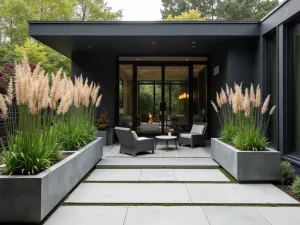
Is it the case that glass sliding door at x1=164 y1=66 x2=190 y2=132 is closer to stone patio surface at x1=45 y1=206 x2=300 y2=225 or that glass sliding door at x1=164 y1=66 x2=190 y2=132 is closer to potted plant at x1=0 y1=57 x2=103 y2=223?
potted plant at x1=0 y1=57 x2=103 y2=223

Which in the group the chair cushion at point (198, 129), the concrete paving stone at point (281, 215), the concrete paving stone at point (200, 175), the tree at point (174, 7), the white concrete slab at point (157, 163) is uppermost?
the tree at point (174, 7)

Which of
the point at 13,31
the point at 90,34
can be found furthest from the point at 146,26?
the point at 13,31

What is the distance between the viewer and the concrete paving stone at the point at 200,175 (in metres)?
5.23

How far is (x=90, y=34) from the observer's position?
7559mm

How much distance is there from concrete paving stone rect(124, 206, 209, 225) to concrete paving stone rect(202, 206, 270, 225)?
0.35ft

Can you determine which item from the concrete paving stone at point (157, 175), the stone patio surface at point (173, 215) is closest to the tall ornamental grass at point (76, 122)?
the concrete paving stone at point (157, 175)

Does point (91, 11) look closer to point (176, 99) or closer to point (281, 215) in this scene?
point (176, 99)

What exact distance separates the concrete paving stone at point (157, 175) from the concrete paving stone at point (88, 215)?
152 centimetres

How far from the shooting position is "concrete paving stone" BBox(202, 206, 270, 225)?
3.26 m

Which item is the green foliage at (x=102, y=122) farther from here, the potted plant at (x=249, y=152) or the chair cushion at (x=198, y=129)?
the potted plant at (x=249, y=152)

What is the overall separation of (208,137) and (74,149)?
6.34m

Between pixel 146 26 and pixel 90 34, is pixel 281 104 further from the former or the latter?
pixel 90 34

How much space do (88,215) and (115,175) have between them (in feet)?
6.70

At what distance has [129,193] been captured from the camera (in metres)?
4.40
